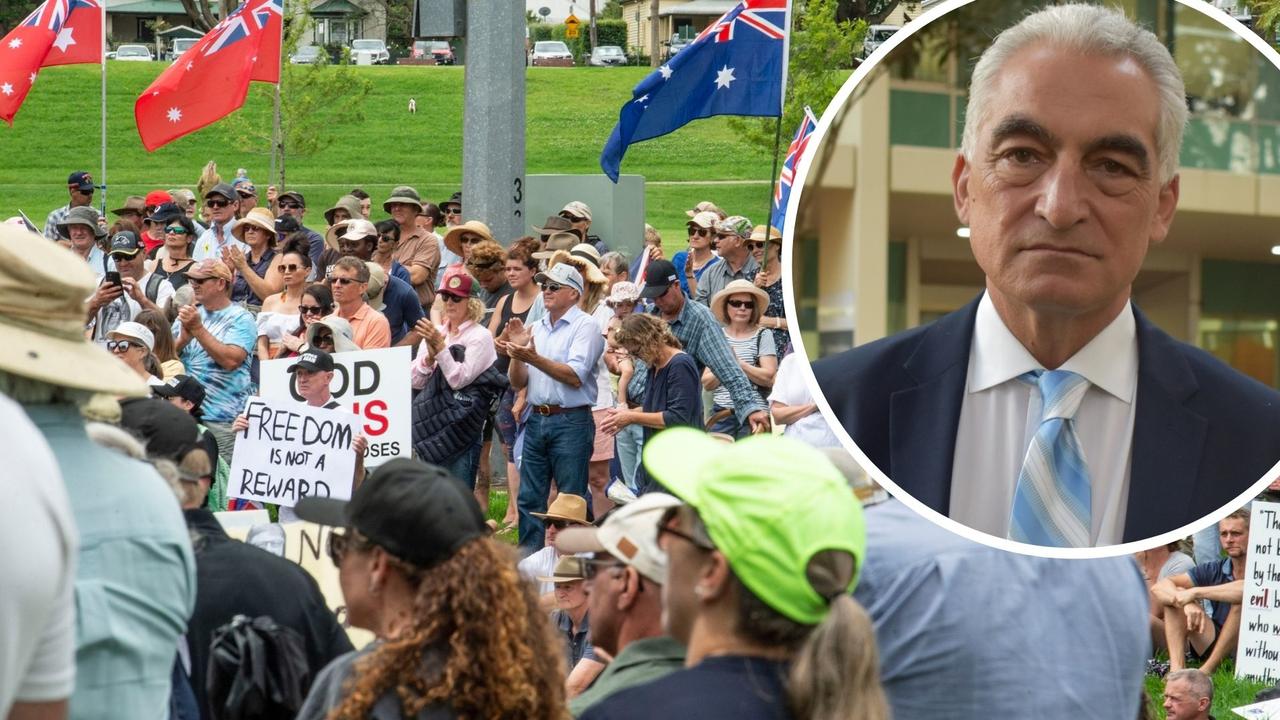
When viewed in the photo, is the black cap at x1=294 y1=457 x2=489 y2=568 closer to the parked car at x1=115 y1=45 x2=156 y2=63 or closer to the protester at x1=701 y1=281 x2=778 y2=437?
the protester at x1=701 y1=281 x2=778 y2=437

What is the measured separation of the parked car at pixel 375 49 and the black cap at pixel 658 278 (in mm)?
56219

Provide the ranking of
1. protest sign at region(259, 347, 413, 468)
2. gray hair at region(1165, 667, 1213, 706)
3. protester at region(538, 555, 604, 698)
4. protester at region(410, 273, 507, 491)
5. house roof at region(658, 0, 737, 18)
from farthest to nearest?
1. house roof at region(658, 0, 737, 18)
2. protester at region(410, 273, 507, 491)
3. protest sign at region(259, 347, 413, 468)
4. gray hair at region(1165, 667, 1213, 706)
5. protester at region(538, 555, 604, 698)

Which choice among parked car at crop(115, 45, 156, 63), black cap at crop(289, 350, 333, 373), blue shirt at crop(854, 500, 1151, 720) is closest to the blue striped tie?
blue shirt at crop(854, 500, 1151, 720)

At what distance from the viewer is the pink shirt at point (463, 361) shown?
8945mm

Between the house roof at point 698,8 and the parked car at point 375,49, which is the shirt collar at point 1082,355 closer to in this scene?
the parked car at point 375,49

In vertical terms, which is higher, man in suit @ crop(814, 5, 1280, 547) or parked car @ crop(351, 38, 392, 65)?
parked car @ crop(351, 38, 392, 65)

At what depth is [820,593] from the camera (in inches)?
91.8

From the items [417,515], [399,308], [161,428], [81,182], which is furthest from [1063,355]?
[81,182]

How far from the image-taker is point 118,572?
2594 mm

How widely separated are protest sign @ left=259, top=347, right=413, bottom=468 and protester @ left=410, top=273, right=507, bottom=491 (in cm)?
38

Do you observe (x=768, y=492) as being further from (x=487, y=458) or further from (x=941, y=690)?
(x=487, y=458)

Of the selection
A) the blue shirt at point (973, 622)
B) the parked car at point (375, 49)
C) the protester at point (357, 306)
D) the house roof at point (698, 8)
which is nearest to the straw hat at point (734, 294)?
the protester at point (357, 306)

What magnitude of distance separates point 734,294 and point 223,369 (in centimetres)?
283

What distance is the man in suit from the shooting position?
4.44ft
